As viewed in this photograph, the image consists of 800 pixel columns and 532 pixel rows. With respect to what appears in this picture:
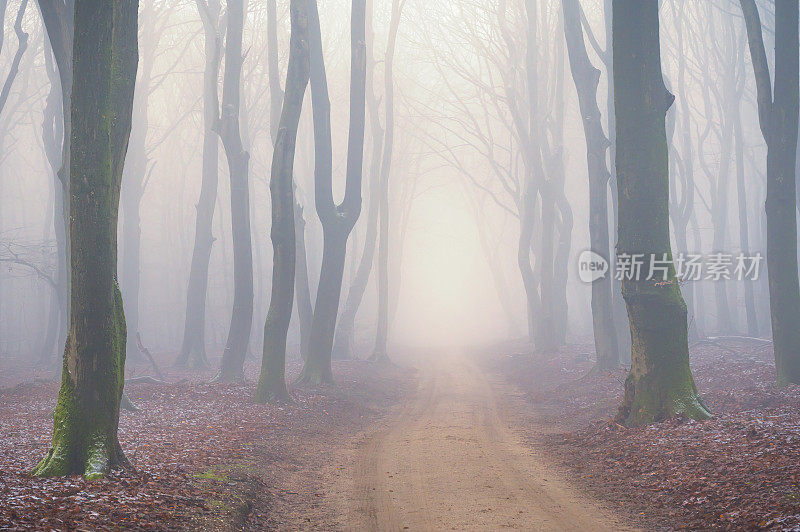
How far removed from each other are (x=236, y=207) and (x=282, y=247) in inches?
195

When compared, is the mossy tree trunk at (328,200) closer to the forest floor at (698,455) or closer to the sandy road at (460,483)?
the sandy road at (460,483)

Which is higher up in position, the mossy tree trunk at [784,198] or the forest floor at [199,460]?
the mossy tree trunk at [784,198]

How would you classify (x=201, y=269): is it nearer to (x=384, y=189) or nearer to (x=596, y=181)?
(x=384, y=189)

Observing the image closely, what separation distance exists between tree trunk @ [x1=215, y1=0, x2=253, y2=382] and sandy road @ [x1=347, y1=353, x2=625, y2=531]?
6.09m

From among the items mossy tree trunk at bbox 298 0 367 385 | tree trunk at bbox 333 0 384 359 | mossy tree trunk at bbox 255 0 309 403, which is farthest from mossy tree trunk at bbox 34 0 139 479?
tree trunk at bbox 333 0 384 359

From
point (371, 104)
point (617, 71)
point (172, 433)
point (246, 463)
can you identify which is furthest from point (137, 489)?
point (371, 104)

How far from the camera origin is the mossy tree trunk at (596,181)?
17672mm

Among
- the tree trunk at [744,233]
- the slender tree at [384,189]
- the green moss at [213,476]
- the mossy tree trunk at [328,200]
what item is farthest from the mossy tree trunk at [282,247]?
the tree trunk at [744,233]

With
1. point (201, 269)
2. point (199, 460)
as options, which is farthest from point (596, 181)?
point (201, 269)

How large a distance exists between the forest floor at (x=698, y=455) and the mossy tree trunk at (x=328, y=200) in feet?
18.7

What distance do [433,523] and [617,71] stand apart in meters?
8.58

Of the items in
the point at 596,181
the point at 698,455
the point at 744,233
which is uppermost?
the point at 596,181

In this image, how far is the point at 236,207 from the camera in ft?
62.0

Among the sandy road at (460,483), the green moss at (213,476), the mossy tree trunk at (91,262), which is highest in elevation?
the mossy tree trunk at (91,262)
